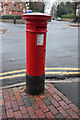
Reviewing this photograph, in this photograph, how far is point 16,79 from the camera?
3309mm

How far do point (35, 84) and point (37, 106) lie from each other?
44cm

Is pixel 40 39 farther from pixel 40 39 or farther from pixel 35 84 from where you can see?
pixel 35 84

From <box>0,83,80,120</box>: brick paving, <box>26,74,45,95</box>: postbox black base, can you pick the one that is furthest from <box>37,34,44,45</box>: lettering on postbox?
<box>0,83,80,120</box>: brick paving

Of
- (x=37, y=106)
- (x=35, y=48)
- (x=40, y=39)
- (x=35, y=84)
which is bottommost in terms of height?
(x=37, y=106)

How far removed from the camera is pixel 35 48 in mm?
2311

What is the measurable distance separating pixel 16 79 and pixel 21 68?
0.84 metres

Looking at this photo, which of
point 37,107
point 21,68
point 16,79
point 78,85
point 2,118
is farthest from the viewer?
point 21,68

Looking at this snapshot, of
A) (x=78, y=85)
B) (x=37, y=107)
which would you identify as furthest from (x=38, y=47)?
(x=78, y=85)

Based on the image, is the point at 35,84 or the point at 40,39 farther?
the point at 35,84

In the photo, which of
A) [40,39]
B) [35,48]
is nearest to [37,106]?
[35,48]

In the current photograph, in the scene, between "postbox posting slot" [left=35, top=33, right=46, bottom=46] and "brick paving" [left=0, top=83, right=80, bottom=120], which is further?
"postbox posting slot" [left=35, top=33, right=46, bottom=46]

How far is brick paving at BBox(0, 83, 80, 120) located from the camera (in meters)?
2.09

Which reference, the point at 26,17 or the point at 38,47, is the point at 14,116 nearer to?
the point at 38,47

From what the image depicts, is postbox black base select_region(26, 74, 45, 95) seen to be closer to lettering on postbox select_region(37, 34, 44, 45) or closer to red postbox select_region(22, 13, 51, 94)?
red postbox select_region(22, 13, 51, 94)
